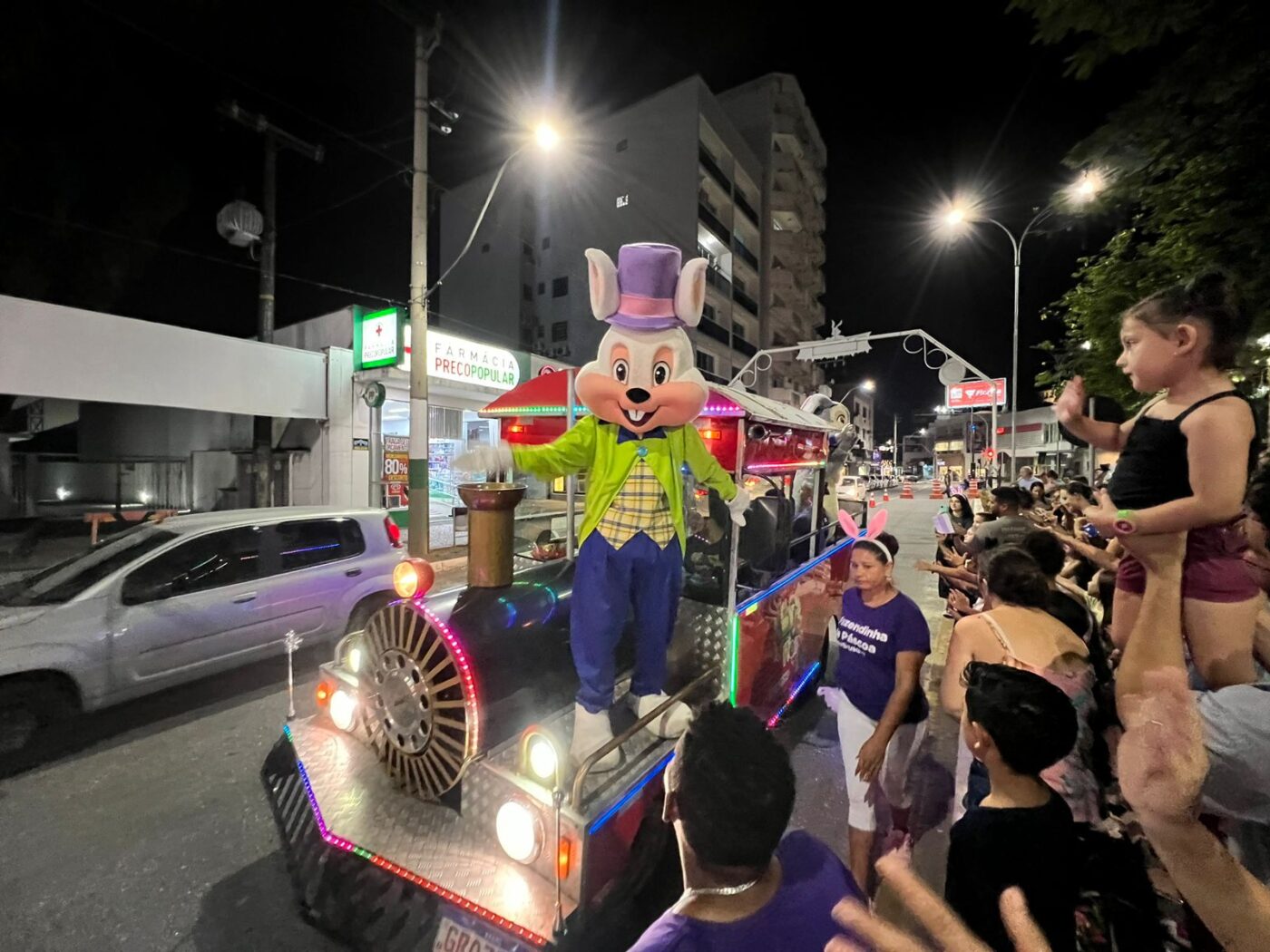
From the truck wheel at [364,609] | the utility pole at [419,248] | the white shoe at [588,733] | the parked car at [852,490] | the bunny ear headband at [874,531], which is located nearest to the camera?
the white shoe at [588,733]

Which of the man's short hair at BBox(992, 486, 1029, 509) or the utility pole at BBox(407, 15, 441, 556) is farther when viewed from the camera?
the utility pole at BBox(407, 15, 441, 556)

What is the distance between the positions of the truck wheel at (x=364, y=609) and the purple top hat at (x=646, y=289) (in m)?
4.74

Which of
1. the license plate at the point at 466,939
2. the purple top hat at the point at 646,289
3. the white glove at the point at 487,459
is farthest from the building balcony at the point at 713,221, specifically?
the license plate at the point at 466,939

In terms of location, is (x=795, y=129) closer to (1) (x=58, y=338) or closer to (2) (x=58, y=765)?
(1) (x=58, y=338)

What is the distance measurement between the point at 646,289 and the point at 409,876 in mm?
2618

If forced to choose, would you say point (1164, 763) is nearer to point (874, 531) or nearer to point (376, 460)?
point (874, 531)

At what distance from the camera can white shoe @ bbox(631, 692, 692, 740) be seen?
103 inches

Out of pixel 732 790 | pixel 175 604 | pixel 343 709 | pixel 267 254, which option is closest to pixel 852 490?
pixel 343 709

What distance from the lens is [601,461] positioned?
273 cm

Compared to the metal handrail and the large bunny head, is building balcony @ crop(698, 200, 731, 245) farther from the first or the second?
the metal handrail

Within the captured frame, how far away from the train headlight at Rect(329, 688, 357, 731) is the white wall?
9.38 m

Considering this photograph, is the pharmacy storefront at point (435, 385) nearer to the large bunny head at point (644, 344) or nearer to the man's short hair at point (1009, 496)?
the large bunny head at point (644, 344)

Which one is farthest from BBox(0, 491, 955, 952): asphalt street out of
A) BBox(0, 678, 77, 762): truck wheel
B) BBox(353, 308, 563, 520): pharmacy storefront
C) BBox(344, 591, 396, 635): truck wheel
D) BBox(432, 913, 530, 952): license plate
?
BBox(353, 308, 563, 520): pharmacy storefront

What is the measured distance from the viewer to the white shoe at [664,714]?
8.61 feet
